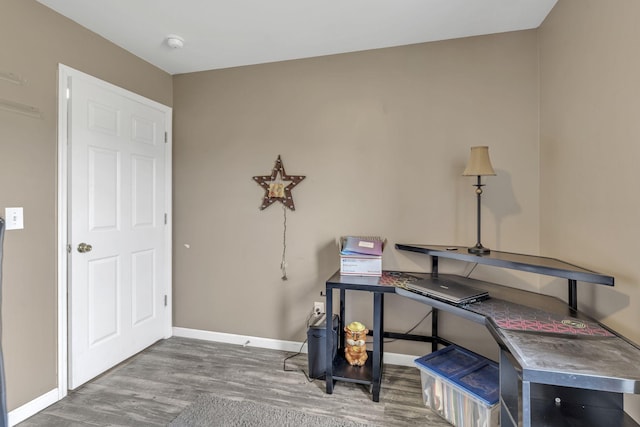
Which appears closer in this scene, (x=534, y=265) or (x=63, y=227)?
(x=534, y=265)

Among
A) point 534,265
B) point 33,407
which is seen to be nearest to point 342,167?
point 534,265

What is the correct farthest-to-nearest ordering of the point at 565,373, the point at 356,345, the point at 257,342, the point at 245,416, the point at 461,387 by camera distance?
the point at 257,342
the point at 356,345
the point at 245,416
the point at 461,387
the point at 565,373

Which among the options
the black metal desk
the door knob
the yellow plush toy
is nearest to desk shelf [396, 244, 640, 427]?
the black metal desk

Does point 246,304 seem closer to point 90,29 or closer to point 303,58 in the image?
point 303,58

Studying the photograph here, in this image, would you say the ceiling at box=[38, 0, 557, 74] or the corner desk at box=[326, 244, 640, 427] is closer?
the corner desk at box=[326, 244, 640, 427]

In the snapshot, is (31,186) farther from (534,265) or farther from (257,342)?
(534,265)

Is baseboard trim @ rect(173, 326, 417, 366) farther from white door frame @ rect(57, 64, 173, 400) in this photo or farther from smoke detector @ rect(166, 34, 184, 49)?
smoke detector @ rect(166, 34, 184, 49)

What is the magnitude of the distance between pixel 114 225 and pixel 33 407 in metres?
1.18

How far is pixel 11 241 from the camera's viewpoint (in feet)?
5.93

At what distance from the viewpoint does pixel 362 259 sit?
224cm

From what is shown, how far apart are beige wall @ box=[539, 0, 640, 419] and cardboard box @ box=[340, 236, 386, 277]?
1075 mm

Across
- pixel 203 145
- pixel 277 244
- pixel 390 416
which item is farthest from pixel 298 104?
pixel 390 416

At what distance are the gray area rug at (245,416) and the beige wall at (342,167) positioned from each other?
0.76 metres

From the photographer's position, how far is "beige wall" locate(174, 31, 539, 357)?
224 cm
